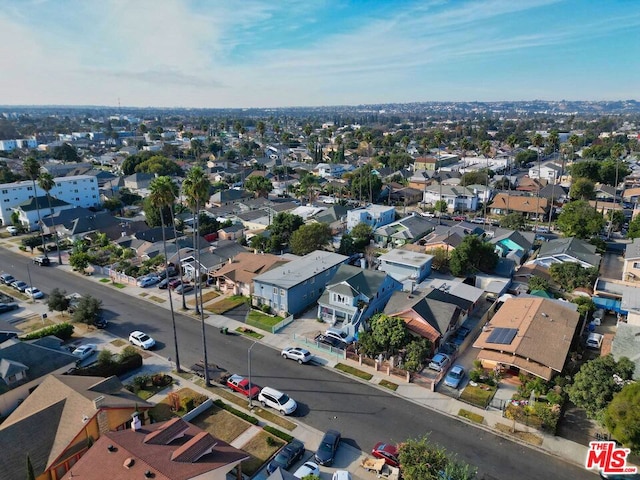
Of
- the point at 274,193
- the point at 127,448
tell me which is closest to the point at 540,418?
the point at 127,448

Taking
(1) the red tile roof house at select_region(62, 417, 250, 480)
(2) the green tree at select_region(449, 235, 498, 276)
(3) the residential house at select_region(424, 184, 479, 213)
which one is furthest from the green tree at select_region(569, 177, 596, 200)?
(1) the red tile roof house at select_region(62, 417, 250, 480)

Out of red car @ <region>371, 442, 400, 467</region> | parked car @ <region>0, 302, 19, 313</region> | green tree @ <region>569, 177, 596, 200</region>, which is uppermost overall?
green tree @ <region>569, 177, 596, 200</region>

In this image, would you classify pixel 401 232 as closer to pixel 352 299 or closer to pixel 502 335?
pixel 352 299

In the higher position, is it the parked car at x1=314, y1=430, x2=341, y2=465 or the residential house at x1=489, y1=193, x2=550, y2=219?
the residential house at x1=489, y1=193, x2=550, y2=219

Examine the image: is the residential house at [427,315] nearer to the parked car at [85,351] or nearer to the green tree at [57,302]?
the parked car at [85,351]

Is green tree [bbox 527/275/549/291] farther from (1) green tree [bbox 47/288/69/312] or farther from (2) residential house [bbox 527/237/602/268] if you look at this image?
(1) green tree [bbox 47/288/69/312]

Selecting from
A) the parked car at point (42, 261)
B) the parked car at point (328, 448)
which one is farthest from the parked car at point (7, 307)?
the parked car at point (328, 448)

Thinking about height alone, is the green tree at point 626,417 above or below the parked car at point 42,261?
above

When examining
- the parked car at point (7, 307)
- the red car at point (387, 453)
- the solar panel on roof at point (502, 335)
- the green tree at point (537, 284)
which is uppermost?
the solar panel on roof at point (502, 335)
